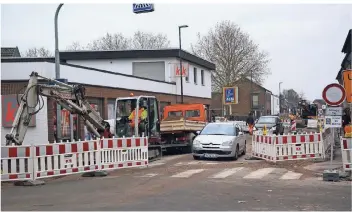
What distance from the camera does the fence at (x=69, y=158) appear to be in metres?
13.7

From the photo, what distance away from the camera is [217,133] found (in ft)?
69.8

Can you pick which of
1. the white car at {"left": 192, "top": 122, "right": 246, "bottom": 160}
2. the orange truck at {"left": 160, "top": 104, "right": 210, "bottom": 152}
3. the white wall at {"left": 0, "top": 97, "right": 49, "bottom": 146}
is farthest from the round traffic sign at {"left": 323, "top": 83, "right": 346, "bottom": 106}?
the white wall at {"left": 0, "top": 97, "right": 49, "bottom": 146}

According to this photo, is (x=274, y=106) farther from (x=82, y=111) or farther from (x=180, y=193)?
(x=180, y=193)

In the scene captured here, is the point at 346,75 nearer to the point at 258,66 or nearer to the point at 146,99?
the point at 146,99

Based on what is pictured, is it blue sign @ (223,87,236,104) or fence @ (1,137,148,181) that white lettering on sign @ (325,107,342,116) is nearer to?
fence @ (1,137,148,181)

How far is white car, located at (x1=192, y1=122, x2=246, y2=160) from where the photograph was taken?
2028 cm

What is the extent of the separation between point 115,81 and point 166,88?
378 inches

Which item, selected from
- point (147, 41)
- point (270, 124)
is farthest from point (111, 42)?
point (270, 124)

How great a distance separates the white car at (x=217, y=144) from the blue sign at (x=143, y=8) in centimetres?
632

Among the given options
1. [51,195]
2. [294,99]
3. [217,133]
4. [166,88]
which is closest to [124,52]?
[166,88]

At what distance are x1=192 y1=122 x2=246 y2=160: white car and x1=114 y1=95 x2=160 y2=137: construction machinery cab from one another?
210 centimetres

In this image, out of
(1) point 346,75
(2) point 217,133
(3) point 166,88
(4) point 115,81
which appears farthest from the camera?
(3) point 166,88

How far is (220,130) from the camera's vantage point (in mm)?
21562

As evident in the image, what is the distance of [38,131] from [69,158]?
29.6ft
